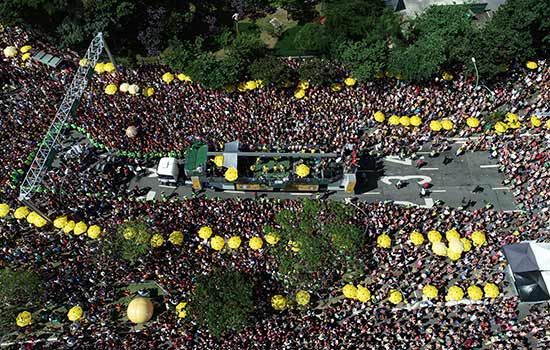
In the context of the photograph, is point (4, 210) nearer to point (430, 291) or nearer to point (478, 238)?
point (430, 291)

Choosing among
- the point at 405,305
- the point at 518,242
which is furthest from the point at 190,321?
the point at 518,242

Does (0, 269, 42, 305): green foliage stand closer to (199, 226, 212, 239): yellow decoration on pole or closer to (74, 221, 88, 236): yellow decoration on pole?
(74, 221, 88, 236): yellow decoration on pole

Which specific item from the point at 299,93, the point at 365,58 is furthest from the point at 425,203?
the point at 299,93

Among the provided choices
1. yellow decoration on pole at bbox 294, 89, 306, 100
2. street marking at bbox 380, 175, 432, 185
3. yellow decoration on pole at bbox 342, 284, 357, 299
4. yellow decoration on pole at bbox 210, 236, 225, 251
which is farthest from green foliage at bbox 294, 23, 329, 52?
yellow decoration on pole at bbox 342, 284, 357, 299

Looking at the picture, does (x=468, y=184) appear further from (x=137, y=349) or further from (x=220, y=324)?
(x=137, y=349)

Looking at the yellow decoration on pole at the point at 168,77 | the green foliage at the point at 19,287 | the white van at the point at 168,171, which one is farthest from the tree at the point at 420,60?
the green foliage at the point at 19,287
